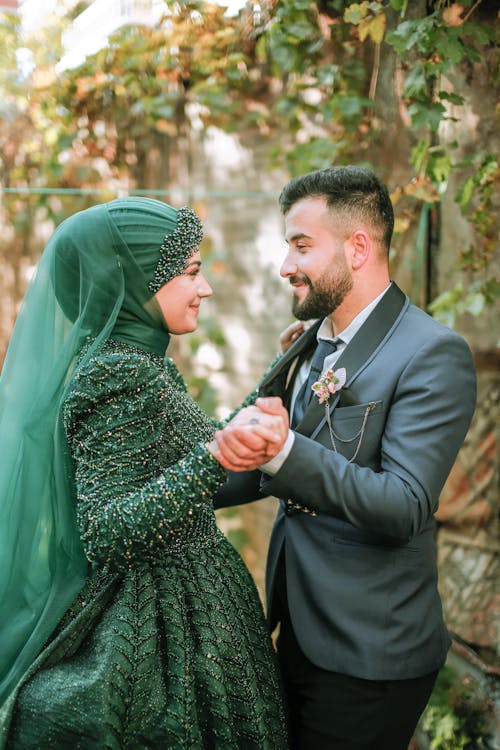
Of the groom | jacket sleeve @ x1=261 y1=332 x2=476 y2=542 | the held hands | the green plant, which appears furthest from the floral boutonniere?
the green plant

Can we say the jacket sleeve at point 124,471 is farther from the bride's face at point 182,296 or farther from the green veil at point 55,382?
the bride's face at point 182,296

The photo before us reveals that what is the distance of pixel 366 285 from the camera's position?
2133 mm

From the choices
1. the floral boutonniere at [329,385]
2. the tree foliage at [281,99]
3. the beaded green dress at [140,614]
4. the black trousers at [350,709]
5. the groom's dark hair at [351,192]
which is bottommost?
the black trousers at [350,709]

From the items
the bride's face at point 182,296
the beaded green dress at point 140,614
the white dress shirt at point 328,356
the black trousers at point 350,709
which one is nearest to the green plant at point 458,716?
the black trousers at point 350,709

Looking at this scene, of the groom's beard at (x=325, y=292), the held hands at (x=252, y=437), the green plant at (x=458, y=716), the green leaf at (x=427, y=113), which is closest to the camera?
the held hands at (x=252, y=437)

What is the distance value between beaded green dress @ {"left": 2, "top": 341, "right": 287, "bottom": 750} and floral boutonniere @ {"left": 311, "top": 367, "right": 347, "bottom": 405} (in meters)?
0.36

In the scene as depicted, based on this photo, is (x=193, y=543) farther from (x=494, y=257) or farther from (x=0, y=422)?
(x=494, y=257)

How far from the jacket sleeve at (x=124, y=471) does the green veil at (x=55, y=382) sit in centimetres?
12

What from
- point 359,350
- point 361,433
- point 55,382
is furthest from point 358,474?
point 55,382

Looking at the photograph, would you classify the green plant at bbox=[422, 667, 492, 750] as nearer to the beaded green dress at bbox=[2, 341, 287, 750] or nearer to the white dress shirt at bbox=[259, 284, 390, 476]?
the beaded green dress at bbox=[2, 341, 287, 750]

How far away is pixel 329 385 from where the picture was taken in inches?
78.2

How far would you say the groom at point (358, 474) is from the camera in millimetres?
1770

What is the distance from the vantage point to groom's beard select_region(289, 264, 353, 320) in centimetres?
212

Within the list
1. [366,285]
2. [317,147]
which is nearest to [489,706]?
[366,285]
